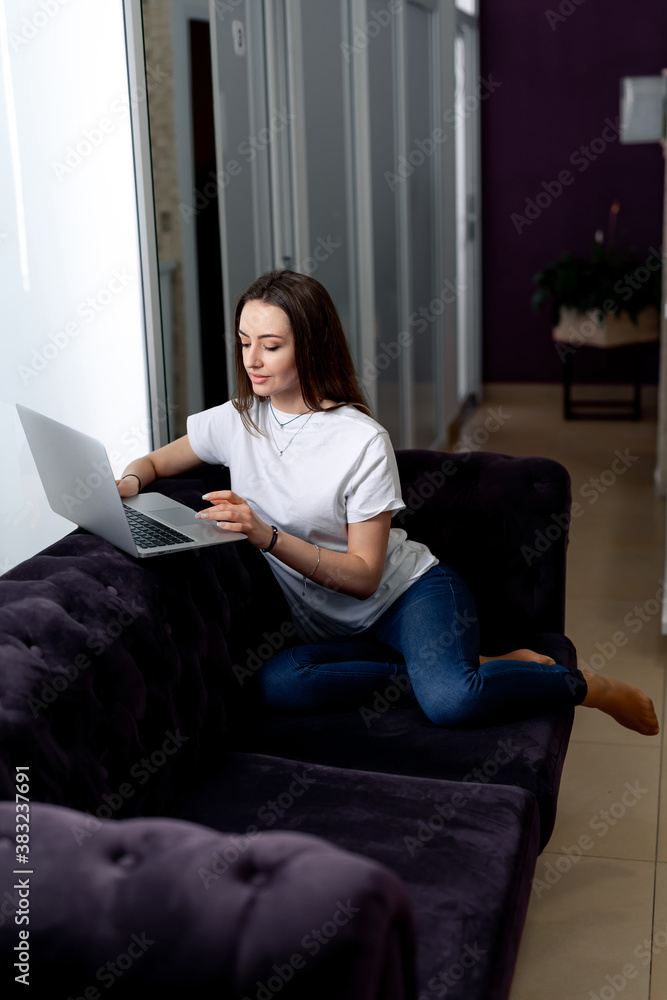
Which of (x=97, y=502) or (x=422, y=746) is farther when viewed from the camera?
(x=422, y=746)

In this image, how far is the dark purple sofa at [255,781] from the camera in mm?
881

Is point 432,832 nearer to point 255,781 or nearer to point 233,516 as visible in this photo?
point 255,781

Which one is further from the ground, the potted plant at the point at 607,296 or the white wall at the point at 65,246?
the white wall at the point at 65,246

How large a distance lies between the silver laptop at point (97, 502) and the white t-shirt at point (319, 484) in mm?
190

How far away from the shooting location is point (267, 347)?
74.8 inches

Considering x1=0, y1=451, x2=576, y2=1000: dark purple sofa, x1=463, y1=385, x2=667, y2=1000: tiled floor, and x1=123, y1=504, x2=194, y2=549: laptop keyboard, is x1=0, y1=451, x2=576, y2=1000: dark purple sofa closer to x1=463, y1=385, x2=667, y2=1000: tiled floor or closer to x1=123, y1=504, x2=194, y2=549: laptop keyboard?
x1=123, y1=504, x2=194, y2=549: laptop keyboard

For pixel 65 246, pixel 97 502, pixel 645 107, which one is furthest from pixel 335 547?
pixel 645 107

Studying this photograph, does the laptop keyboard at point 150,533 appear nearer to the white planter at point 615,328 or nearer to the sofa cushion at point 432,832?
the sofa cushion at point 432,832

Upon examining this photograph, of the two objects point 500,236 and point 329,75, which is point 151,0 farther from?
point 500,236

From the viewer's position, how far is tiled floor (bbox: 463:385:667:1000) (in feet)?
5.92

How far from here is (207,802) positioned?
1621 millimetres

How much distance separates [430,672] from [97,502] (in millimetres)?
658

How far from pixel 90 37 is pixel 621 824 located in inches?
77.7

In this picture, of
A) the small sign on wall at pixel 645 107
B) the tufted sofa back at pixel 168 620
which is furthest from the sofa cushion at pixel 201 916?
the small sign on wall at pixel 645 107
